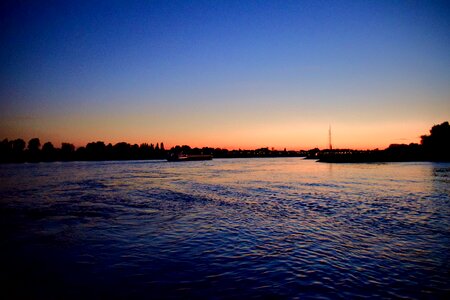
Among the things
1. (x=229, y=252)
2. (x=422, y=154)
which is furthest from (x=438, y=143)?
(x=229, y=252)

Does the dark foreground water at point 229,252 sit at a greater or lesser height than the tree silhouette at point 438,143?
lesser

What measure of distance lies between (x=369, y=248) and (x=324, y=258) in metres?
2.15

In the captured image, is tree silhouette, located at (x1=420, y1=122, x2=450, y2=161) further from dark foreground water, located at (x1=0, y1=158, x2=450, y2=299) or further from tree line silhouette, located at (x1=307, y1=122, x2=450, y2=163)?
dark foreground water, located at (x1=0, y1=158, x2=450, y2=299)

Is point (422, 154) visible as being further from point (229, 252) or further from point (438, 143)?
point (229, 252)

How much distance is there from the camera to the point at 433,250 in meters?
9.38

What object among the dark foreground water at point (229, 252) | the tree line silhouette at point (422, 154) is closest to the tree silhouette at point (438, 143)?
the tree line silhouette at point (422, 154)

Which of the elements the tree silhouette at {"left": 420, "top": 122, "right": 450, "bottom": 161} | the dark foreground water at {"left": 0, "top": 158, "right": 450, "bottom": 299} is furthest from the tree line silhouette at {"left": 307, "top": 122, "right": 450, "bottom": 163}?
the dark foreground water at {"left": 0, "top": 158, "right": 450, "bottom": 299}

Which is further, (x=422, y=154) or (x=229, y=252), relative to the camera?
(x=422, y=154)

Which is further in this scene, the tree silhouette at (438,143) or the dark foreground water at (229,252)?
the tree silhouette at (438,143)

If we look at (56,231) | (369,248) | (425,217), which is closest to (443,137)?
(425,217)

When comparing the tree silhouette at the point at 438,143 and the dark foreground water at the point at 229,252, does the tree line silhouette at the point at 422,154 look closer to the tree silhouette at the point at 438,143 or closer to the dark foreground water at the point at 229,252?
the tree silhouette at the point at 438,143

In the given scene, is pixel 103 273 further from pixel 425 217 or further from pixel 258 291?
pixel 425 217

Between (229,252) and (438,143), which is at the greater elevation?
(438,143)

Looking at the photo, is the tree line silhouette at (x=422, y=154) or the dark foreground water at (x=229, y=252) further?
the tree line silhouette at (x=422, y=154)
